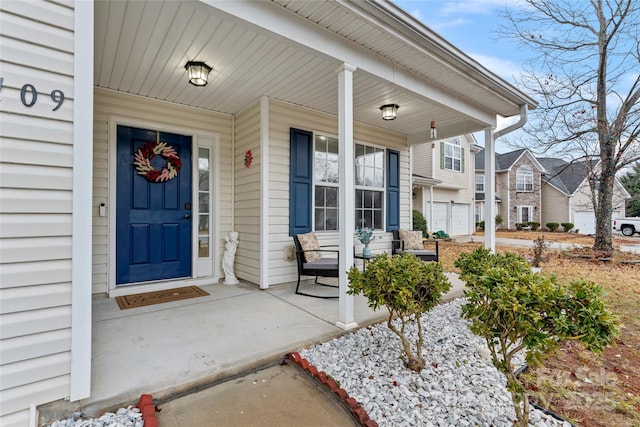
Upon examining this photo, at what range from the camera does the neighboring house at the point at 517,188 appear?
17516 millimetres

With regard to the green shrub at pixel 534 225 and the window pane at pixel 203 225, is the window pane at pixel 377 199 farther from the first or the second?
the green shrub at pixel 534 225

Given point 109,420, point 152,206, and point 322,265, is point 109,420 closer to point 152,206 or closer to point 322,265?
point 322,265

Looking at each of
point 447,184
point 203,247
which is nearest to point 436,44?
point 203,247

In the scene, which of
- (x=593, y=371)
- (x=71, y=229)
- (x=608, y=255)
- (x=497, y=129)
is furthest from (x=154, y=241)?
(x=608, y=255)

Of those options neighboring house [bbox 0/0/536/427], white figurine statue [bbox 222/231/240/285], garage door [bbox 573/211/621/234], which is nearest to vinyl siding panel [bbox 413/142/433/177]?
neighboring house [bbox 0/0/536/427]

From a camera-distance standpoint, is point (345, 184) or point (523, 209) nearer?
point (345, 184)

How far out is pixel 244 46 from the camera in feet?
8.94

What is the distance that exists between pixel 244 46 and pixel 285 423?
296 centimetres

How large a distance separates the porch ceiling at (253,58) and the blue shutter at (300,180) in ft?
1.75

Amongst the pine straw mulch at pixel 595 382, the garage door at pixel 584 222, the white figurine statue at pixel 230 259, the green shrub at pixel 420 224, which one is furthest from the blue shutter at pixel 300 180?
the garage door at pixel 584 222

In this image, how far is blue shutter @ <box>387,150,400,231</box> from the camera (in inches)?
217

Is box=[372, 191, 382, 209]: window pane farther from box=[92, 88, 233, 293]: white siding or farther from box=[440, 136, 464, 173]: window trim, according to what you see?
box=[440, 136, 464, 173]: window trim

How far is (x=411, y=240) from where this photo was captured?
17.7 feet

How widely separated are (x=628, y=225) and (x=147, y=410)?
834 inches
